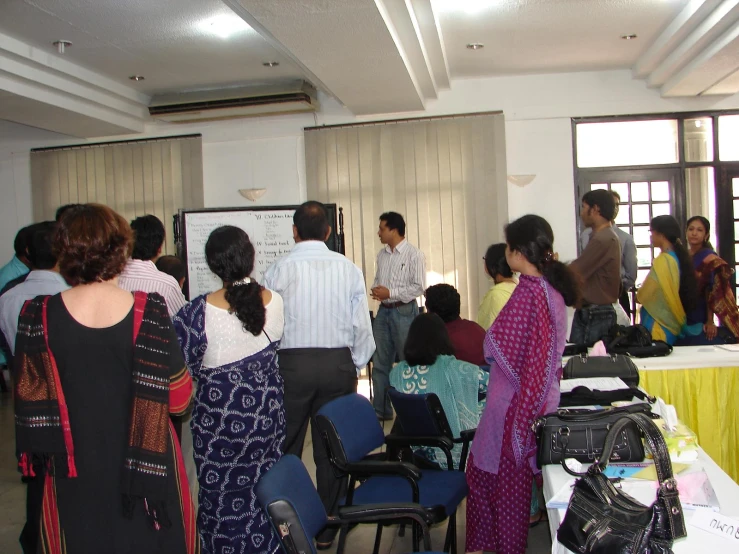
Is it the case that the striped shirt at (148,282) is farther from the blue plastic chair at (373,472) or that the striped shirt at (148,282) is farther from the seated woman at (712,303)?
the seated woman at (712,303)

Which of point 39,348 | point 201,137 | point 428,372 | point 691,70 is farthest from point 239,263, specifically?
point 201,137

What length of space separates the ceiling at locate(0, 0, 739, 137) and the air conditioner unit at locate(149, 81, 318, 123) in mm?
118

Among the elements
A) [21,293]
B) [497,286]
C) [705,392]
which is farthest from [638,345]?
[21,293]

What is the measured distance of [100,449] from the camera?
5.89 feet

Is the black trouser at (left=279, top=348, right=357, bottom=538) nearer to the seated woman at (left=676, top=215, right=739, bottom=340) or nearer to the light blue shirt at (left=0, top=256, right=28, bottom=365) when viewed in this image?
the light blue shirt at (left=0, top=256, right=28, bottom=365)

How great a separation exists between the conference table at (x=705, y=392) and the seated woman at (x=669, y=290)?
3.31 ft

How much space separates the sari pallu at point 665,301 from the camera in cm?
429

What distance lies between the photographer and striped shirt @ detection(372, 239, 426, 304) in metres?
5.50

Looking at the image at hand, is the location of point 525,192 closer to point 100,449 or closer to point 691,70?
point 691,70

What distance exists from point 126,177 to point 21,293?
5143mm

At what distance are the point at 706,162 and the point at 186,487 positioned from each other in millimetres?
6680

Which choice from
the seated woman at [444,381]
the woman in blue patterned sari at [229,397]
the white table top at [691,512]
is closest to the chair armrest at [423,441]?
the seated woman at [444,381]

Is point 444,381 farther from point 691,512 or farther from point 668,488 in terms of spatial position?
point 668,488

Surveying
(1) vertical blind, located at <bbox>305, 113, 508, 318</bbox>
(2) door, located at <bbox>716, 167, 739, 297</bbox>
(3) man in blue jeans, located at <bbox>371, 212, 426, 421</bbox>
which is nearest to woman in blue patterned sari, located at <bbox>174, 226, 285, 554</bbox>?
(3) man in blue jeans, located at <bbox>371, 212, 426, 421</bbox>
